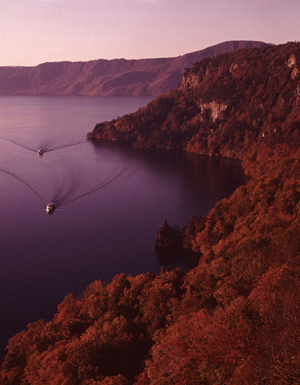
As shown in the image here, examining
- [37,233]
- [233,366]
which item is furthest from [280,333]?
[37,233]

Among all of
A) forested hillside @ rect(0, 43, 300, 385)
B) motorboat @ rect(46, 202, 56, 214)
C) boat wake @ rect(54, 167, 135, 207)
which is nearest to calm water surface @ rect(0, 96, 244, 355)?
boat wake @ rect(54, 167, 135, 207)

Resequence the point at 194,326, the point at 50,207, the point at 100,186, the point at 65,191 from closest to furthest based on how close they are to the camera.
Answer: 1. the point at 194,326
2. the point at 50,207
3. the point at 65,191
4. the point at 100,186

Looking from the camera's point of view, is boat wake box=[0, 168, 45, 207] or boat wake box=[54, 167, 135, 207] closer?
boat wake box=[54, 167, 135, 207]

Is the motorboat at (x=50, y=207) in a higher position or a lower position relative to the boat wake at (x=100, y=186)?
lower

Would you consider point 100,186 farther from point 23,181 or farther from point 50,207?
point 23,181

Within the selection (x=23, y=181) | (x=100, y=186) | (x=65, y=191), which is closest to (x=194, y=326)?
(x=65, y=191)

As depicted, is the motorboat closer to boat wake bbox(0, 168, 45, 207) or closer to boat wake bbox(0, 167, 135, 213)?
boat wake bbox(0, 167, 135, 213)

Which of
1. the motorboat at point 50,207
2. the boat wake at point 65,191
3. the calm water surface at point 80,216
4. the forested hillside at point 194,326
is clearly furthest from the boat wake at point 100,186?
the forested hillside at point 194,326

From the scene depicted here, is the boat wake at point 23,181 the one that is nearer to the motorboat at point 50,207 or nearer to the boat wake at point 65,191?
the boat wake at point 65,191

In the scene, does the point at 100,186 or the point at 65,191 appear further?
the point at 100,186
